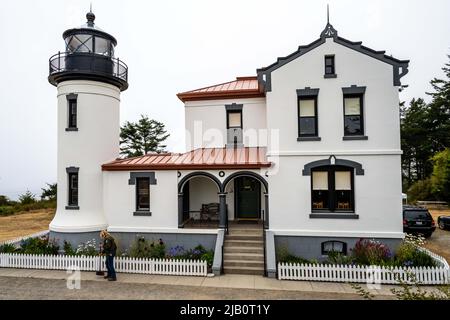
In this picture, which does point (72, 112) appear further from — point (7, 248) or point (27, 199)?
point (27, 199)

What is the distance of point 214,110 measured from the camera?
1493 centimetres

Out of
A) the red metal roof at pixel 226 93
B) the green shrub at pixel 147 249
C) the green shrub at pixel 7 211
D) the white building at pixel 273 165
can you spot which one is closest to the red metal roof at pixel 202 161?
the white building at pixel 273 165

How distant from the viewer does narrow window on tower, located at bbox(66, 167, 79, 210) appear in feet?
42.5

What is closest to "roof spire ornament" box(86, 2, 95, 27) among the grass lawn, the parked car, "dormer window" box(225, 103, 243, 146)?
"dormer window" box(225, 103, 243, 146)

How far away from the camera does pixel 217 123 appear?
1486 centimetres

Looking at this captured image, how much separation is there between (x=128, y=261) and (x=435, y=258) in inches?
483

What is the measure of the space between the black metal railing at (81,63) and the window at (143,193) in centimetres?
589

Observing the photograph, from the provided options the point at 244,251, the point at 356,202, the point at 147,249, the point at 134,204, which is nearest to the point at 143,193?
the point at 134,204

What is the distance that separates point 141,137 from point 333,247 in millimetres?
30463

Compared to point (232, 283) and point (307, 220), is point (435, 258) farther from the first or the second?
point (232, 283)

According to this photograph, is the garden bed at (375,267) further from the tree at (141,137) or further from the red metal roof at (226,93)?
the tree at (141,137)

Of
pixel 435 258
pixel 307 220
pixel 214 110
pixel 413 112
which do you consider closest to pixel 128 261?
pixel 307 220

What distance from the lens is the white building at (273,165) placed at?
37.2ft

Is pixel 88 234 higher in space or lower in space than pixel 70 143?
lower
